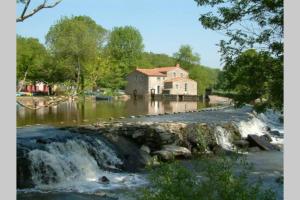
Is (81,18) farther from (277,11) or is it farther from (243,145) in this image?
(277,11)

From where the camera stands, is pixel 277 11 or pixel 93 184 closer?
pixel 277 11

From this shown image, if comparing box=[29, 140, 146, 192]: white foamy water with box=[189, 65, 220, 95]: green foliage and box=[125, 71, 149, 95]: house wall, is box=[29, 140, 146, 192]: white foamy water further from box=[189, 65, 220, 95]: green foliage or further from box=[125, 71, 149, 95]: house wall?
box=[189, 65, 220, 95]: green foliage

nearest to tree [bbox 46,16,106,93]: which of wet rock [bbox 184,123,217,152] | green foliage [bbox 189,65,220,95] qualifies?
wet rock [bbox 184,123,217,152]

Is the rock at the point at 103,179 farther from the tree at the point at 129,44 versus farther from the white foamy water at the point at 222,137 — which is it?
the tree at the point at 129,44

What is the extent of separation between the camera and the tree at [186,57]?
7700 centimetres

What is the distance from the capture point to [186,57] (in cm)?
7788

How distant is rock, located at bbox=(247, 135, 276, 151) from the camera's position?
1745cm

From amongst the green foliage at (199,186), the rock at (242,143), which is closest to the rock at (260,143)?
the rock at (242,143)

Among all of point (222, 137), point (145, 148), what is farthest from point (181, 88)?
point (145, 148)

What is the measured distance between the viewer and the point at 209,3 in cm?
643

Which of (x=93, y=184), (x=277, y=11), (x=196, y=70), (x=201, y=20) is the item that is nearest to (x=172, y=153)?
(x=93, y=184)

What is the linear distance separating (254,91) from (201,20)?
1.35 meters

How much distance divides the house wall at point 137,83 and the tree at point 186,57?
1611 centimetres

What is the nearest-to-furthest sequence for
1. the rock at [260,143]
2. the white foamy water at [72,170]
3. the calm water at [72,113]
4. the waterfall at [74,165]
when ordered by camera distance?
the white foamy water at [72,170] < the waterfall at [74,165] < the rock at [260,143] < the calm water at [72,113]
